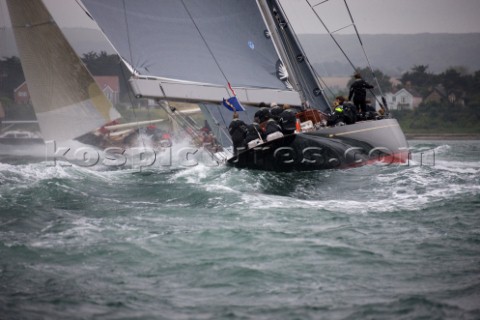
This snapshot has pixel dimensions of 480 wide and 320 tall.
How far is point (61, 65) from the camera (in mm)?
18688

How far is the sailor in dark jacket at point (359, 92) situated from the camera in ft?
54.3

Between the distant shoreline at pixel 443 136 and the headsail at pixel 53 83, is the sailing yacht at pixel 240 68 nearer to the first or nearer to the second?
the headsail at pixel 53 83

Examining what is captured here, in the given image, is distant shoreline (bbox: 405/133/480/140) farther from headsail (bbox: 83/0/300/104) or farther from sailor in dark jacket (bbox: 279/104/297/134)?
sailor in dark jacket (bbox: 279/104/297/134)

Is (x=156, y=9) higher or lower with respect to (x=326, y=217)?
higher

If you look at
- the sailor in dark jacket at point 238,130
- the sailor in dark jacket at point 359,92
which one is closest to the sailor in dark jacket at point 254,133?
the sailor in dark jacket at point 238,130

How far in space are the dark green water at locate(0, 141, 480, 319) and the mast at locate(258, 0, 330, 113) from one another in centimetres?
440

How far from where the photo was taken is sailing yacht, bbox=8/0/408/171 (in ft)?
46.6

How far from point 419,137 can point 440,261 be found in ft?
167

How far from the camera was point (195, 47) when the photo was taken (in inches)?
610

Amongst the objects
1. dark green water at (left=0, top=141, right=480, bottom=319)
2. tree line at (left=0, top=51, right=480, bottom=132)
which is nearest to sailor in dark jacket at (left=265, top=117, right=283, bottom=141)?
dark green water at (left=0, top=141, right=480, bottom=319)

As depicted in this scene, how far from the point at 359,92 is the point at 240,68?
2.98m

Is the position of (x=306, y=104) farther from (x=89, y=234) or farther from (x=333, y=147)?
(x=89, y=234)

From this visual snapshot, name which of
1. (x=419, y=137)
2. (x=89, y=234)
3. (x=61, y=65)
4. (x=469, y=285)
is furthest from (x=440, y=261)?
(x=419, y=137)

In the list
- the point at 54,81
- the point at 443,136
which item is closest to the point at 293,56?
the point at 54,81
